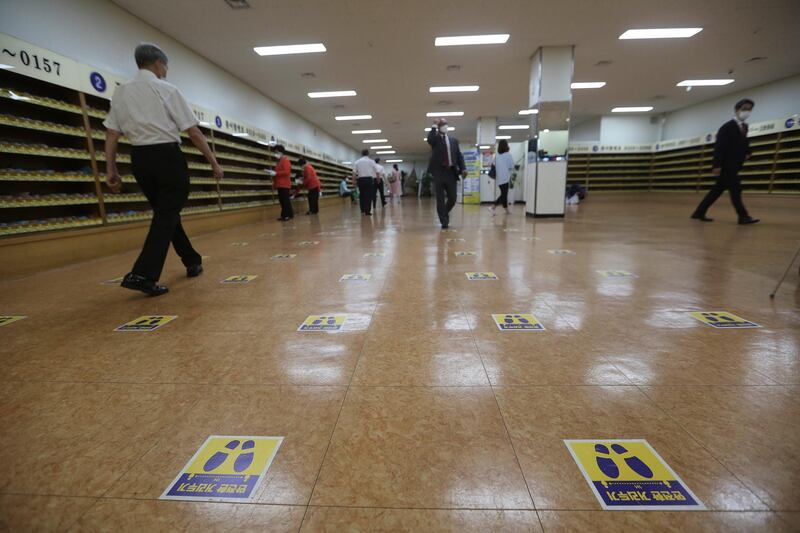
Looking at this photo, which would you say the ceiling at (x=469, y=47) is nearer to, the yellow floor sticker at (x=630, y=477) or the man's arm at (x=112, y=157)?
the man's arm at (x=112, y=157)

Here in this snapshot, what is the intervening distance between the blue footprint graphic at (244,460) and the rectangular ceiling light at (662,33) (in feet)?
28.0

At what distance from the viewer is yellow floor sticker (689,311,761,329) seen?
1705mm

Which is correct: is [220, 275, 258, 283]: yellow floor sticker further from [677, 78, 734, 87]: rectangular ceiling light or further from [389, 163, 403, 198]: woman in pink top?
[389, 163, 403, 198]: woman in pink top

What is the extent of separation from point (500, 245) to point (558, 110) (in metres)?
4.70

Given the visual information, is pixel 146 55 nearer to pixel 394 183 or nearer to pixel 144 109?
pixel 144 109

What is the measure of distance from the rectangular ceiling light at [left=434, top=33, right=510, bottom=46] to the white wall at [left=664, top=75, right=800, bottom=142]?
315 inches

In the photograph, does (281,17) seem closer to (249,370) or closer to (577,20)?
(577,20)

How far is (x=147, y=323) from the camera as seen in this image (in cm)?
191

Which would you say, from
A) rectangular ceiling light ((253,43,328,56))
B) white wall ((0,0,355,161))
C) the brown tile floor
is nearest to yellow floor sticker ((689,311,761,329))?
the brown tile floor

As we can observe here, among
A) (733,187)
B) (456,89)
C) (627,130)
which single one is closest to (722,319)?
(733,187)

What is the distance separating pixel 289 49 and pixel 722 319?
757 cm

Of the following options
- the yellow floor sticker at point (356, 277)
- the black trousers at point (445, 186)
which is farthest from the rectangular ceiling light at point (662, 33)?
the yellow floor sticker at point (356, 277)

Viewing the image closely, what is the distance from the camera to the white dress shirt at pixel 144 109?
2338mm

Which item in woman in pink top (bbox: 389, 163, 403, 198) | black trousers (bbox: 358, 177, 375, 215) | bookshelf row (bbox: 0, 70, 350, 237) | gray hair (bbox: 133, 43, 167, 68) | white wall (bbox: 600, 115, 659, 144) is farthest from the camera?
woman in pink top (bbox: 389, 163, 403, 198)
